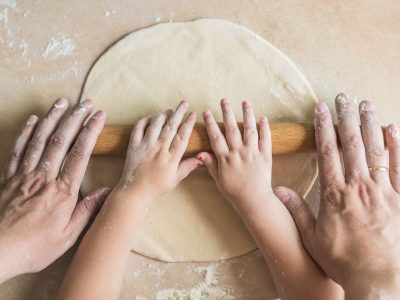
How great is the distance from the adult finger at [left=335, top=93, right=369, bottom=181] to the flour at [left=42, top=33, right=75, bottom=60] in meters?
0.84

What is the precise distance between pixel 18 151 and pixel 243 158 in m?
0.64

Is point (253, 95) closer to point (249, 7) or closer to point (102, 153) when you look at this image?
point (249, 7)

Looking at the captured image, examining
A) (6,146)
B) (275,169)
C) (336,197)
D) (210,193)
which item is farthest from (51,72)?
(336,197)

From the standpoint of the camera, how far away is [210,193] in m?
1.27

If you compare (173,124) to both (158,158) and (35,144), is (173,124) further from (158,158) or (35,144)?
(35,144)

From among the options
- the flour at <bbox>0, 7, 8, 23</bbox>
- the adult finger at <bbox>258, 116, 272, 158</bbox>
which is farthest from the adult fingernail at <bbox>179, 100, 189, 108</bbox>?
the flour at <bbox>0, 7, 8, 23</bbox>

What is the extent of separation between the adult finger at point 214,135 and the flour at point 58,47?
1.70 ft

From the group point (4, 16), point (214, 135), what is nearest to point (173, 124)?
point (214, 135)

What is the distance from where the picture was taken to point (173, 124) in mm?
1203

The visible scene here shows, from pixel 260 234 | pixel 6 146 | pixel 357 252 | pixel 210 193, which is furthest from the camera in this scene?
pixel 6 146

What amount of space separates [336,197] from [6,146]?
995mm

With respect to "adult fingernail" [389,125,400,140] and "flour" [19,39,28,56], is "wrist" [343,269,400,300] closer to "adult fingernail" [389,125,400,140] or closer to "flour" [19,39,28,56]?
"adult fingernail" [389,125,400,140]

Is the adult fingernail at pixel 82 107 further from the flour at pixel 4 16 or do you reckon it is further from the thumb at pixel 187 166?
the flour at pixel 4 16

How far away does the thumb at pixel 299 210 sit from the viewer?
1160 mm
